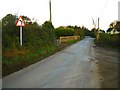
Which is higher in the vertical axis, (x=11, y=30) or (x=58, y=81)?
(x=11, y=30)

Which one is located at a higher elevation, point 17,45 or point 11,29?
point 11,29

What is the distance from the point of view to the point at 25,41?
900 inches

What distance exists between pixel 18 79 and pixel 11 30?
35.6 feet

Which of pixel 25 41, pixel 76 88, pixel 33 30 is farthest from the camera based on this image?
pixel 33 30

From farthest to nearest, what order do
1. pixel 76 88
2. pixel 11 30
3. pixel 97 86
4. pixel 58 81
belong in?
1. pixel 11 30
2. pixel 58 81
3. pixel 97 86
4. pixel 76 88

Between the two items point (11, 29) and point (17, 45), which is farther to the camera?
point (11, 29)

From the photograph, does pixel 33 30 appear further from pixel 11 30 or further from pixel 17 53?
pixel 17 53

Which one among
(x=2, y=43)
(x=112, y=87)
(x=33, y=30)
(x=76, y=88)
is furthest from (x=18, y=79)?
(x=33, y=30)

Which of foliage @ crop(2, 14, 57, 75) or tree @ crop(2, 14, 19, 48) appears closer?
foliage @ crop(2, 14, 57, 75)

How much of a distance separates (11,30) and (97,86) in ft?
41.6

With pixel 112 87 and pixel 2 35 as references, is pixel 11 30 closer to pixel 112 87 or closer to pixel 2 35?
pixel 2 35

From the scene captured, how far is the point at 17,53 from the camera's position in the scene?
1848cm

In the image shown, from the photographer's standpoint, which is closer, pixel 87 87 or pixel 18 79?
pixel 87 87

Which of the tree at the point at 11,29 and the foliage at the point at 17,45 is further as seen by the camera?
the tree at the point at 11,29
